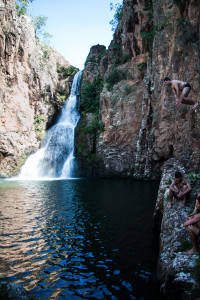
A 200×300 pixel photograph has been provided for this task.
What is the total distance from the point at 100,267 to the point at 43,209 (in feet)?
21.9

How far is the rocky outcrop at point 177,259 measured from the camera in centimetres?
396

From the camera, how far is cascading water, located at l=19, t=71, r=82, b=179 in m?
31.0

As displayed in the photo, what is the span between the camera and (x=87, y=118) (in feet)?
112

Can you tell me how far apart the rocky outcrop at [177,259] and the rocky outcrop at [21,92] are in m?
27.5

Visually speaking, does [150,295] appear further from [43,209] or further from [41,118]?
[41,118]

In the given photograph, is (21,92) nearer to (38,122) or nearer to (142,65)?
(38,122)

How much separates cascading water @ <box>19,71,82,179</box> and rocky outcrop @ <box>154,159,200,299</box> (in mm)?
24615

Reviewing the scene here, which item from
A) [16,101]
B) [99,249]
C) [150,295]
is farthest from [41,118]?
[150,295]

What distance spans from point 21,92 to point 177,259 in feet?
112

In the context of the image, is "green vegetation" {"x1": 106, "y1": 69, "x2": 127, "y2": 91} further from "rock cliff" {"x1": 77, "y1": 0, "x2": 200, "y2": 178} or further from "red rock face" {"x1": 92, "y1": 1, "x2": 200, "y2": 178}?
"red rock face" {"x1": 92, "y1": 1, "x2": 200, "y2": 178}

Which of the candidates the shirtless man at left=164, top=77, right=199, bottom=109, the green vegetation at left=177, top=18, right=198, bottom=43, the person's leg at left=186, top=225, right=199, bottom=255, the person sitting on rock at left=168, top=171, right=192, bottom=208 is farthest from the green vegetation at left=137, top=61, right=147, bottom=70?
the person's leg at left=186, top=225, right=199, bottom=255

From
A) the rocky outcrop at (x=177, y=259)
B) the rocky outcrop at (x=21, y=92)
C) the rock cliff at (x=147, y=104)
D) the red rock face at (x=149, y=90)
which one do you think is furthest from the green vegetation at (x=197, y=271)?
the rocky outcrop at (x=21, y=92)

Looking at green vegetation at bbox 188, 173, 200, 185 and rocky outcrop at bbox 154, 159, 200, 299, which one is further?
green vegetation at bbox 188, 173, 200, 185

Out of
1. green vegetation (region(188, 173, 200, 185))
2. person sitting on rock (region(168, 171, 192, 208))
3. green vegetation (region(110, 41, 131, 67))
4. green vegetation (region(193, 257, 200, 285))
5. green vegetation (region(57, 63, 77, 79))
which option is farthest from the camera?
green vegetation (region(57, 63, 77, 79))
